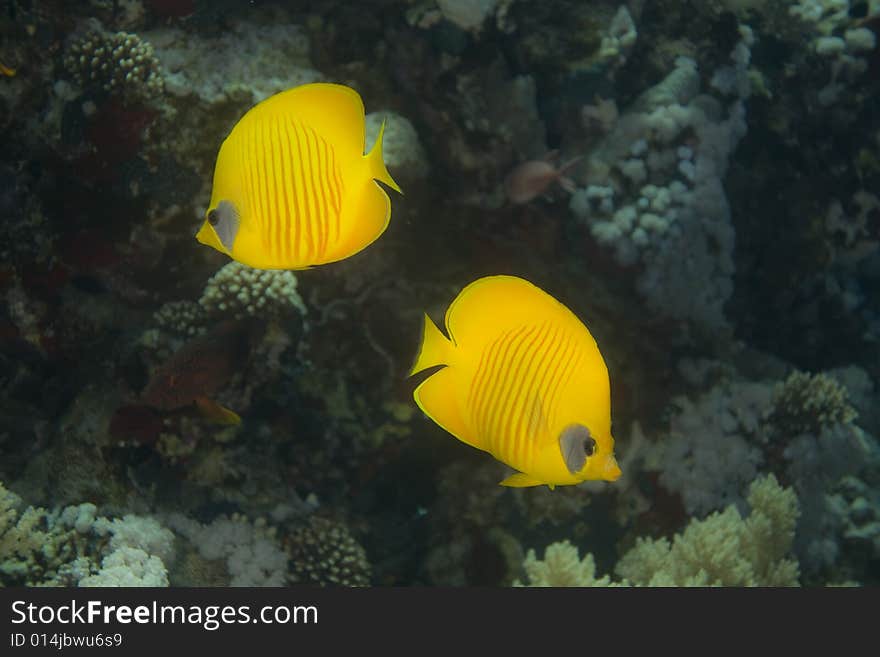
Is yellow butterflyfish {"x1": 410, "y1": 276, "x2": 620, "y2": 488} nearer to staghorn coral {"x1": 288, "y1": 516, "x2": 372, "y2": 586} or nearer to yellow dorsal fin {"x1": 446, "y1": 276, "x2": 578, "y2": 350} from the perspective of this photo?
yellow dorsal fin {"x1": 446, "y1": 276, "x2": 578, "y2": 350}

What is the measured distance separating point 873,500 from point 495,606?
312 centimetres

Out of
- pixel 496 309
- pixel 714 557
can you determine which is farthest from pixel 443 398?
pixel 714 557

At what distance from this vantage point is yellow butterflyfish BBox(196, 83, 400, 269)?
6.25 feet

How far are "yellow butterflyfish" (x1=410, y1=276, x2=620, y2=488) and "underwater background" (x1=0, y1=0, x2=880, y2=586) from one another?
4.82ft

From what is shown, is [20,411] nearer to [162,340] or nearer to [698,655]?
[162,340]

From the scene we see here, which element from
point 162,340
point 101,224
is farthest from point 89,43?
point 162,340

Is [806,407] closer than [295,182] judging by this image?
No

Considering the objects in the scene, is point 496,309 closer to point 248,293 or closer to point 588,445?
point 588,445

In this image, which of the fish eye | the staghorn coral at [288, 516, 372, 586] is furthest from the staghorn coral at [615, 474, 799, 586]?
the fish eye

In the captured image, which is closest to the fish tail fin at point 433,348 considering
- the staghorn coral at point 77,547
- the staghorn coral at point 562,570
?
the staghorn coral at point 562,570

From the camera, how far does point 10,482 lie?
3.64 meters

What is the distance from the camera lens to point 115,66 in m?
3.70

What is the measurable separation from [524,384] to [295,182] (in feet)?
2.77

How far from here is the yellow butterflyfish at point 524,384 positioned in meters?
1.82
